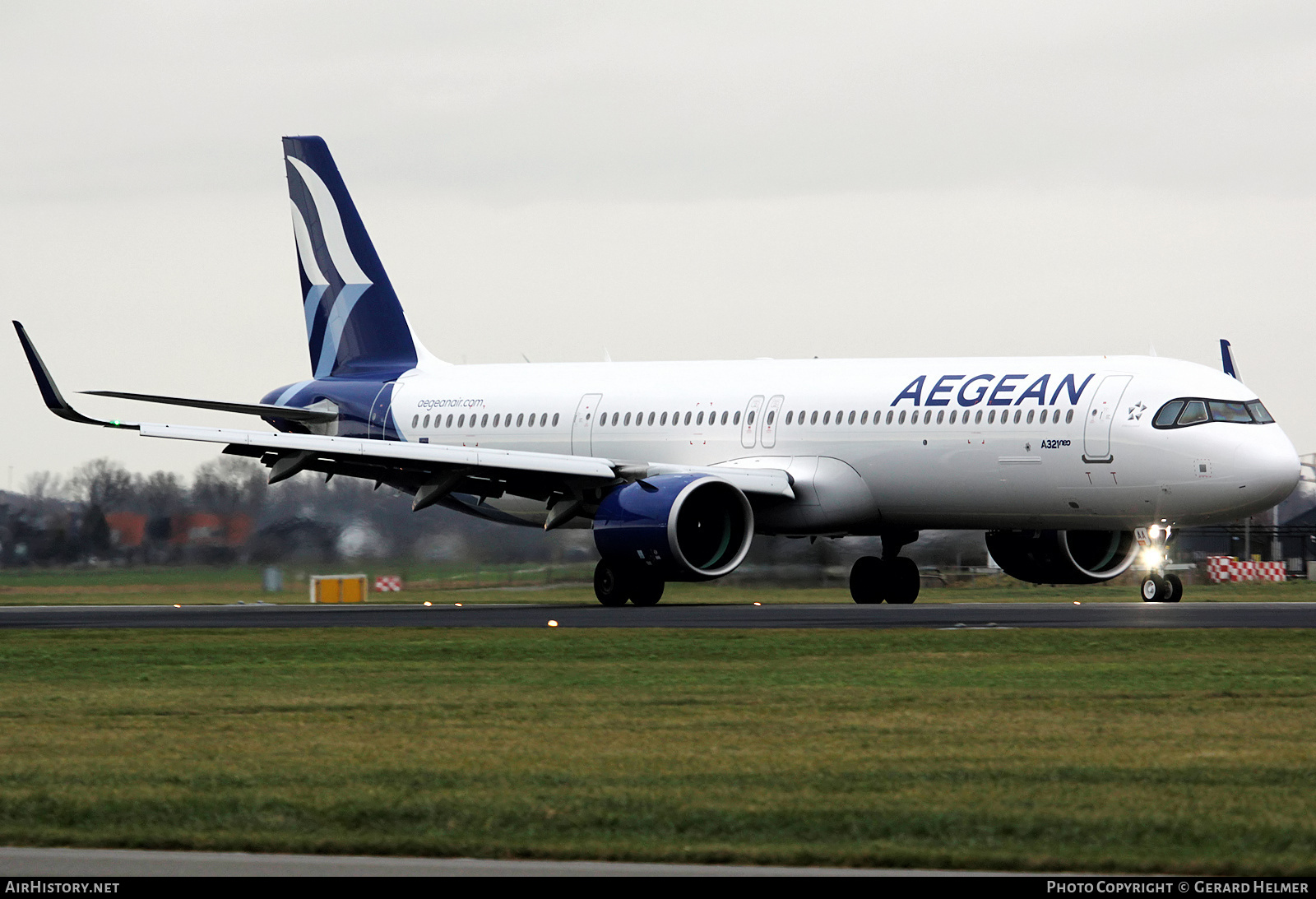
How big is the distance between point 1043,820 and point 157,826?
455 cm

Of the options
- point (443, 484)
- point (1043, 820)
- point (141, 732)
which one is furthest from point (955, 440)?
point (1043, 820)

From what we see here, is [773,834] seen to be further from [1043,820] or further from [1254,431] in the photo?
[1254,431]

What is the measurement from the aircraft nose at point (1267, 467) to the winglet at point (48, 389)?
1789 cm

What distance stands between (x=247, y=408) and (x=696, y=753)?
27.7m

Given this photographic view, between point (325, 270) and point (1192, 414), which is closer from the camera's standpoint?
point (1192, 414)

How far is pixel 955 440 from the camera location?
33500 millimetres

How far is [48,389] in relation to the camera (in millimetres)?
33938

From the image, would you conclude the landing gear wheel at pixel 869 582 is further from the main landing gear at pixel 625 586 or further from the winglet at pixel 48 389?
the winglet at pixel 48 389

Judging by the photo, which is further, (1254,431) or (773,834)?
(1254,431)

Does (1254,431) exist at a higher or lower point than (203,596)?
higher

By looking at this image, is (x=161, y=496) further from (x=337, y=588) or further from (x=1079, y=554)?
(x=1079, y=554)

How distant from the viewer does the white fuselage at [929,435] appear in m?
32.0

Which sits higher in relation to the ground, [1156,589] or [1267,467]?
[1267,467]

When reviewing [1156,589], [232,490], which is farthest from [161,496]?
[1156,589]
